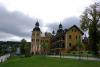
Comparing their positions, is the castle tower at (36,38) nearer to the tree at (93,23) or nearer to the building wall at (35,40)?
the building wall at (35,40)

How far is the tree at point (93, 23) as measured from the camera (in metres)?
69.3

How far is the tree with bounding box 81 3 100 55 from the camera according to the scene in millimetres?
69312

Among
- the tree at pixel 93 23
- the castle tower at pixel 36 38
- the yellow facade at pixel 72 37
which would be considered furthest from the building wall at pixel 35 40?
the tree at pixel 93 23

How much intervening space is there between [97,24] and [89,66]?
35.2 meters

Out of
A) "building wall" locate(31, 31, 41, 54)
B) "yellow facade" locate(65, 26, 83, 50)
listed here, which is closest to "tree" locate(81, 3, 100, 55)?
"yellow facade" locate(65, 26, 83, 50)

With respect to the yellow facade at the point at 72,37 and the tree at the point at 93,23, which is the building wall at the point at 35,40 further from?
the tree at the point at 93,23

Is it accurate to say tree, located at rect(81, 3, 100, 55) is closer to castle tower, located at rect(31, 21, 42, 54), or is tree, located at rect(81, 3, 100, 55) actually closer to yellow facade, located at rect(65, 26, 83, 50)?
yellow facade, located at rect(65, 26, 83, 50)

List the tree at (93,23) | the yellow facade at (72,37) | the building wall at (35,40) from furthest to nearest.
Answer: the building wall at (35,40), the yellow facade at (72,37), the tree at (93,23)

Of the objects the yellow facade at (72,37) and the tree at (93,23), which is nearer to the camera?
the tree at (93,23)

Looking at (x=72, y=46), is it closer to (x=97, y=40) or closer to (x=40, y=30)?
(x=97, y=40)

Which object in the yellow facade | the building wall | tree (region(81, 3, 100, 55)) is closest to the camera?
tree (region(81, 3, 100, 55))

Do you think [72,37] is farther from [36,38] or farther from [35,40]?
[35,40]

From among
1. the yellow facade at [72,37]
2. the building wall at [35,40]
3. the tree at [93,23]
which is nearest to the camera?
the tree at [93,23]

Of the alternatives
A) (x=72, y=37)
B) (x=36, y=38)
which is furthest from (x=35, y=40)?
(x=72, y=37)
